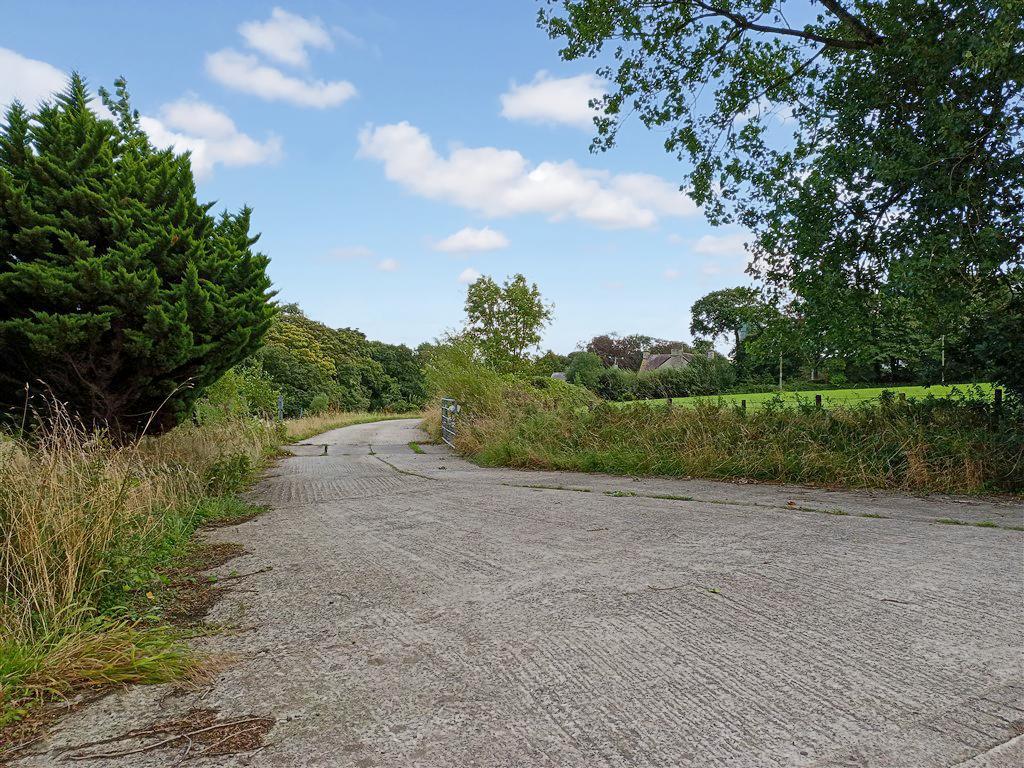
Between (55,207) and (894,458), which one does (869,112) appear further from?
(55,207)

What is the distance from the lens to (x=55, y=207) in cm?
546

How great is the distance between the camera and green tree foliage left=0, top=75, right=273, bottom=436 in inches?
203

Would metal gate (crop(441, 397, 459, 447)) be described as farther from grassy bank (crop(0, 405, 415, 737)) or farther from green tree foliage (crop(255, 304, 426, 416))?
green tree foliage (crop(255, 304, 426, 416))

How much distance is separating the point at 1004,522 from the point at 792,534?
1942 millimetres

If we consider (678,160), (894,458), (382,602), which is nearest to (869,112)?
(678,160)

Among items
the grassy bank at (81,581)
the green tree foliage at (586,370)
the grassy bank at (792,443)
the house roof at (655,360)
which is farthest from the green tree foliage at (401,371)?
the grassy bank at (81,581)

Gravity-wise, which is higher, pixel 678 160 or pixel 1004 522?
pixel 678 160

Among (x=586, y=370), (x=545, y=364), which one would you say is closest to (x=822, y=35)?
(x=545, y=364)

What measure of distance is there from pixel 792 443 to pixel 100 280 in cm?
764

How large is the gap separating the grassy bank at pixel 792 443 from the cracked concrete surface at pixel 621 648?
5.31ft

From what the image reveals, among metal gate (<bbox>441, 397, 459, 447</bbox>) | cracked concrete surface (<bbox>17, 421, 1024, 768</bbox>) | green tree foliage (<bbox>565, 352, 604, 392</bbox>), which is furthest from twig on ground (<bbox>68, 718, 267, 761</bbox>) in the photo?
green tree foliage (<bbox>565, 352, 604, 392</bbox>)

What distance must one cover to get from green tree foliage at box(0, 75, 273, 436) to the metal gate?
25.1 feet

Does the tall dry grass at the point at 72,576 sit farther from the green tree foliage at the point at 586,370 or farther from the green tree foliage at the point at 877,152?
the green tree foliage at the point at 586,370

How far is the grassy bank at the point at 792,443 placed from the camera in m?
6.43
